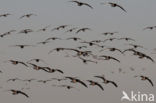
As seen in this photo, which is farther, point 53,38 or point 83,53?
point 53,38

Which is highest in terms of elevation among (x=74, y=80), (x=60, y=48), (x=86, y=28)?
(x=86, y=28)

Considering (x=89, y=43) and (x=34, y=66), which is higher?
(x=89, y=43)

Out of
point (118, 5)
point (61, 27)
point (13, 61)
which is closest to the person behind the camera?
point (118, 5)

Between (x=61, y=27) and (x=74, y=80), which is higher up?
(x=61, y=27)

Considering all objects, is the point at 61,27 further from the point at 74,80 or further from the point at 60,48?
the point at 74,80

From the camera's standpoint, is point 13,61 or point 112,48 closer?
point 13,61

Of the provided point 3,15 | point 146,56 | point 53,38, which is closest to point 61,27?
point 53,38

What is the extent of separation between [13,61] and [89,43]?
1248 cm

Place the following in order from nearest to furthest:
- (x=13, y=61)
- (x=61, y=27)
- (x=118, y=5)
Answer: (x=118, y=5) → (x=13, y=61) → (x=61, y=27)

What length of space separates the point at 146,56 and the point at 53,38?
16217mm

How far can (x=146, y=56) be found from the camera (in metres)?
76.9

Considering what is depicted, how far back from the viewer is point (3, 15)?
7856cm

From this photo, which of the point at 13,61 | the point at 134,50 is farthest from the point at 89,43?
the point at 13,61

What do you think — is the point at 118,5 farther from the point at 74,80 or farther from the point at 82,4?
the point at 74,80
